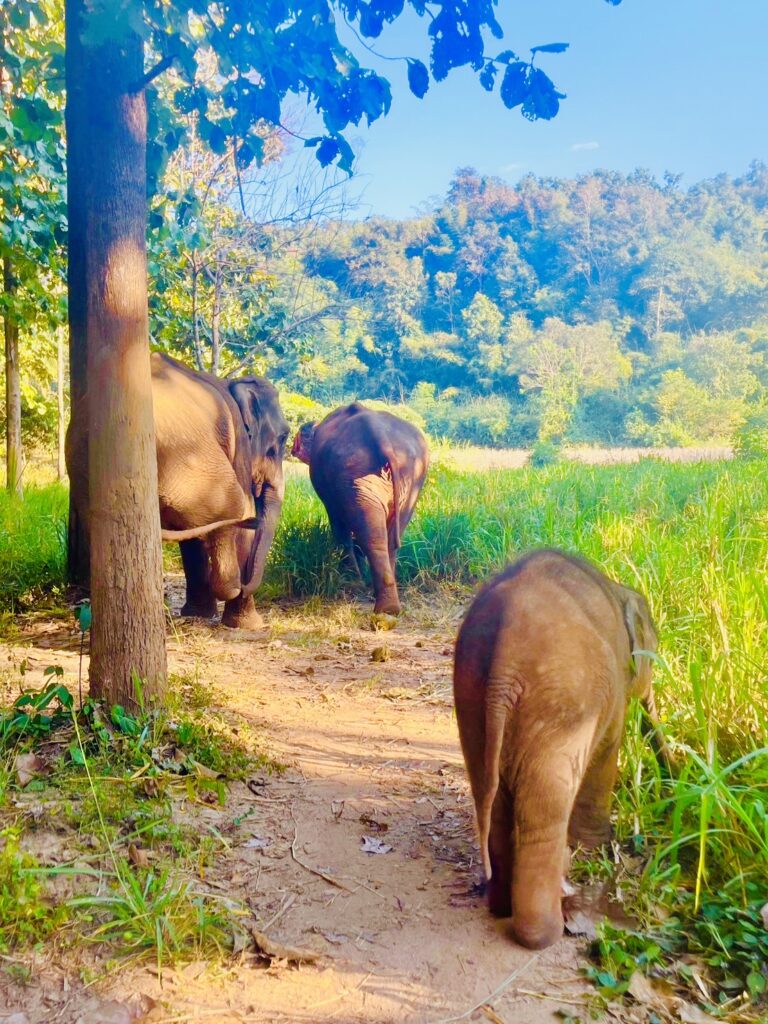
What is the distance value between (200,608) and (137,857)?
406 centimetres

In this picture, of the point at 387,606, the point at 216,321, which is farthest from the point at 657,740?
the point at 216,321

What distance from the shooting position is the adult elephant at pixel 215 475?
5.75 m

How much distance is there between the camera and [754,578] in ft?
12.2

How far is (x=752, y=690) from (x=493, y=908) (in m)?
1.38

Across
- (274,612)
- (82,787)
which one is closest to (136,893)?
(82,787)

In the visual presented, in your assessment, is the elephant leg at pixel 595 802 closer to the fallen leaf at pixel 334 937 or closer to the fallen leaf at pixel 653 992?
the fallen leaf at pixel 653 992

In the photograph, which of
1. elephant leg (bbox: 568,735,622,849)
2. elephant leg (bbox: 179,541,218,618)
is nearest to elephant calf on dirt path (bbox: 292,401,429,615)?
elephant leg (bbox: 179,541,218,618)

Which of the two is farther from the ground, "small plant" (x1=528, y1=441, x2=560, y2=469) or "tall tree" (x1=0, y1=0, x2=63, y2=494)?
"tall tree" (x1=0, y1=0, x2=63, y2=494)

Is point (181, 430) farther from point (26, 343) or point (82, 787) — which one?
point (26, 343)

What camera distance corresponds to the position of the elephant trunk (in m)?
6.89

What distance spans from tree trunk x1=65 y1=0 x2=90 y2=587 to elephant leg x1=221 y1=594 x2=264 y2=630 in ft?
3.84

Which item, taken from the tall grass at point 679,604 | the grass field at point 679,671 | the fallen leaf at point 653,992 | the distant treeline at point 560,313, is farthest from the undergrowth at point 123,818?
the distant treeline at point 560,313

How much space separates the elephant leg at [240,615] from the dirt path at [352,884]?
139 centimetres

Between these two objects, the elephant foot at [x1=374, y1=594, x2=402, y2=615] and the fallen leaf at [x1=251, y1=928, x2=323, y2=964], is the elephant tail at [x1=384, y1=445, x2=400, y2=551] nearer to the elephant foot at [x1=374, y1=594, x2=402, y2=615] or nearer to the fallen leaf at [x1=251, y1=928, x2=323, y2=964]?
the elephant foot at [x1=374, y1=594, x2=402, y2=615]
